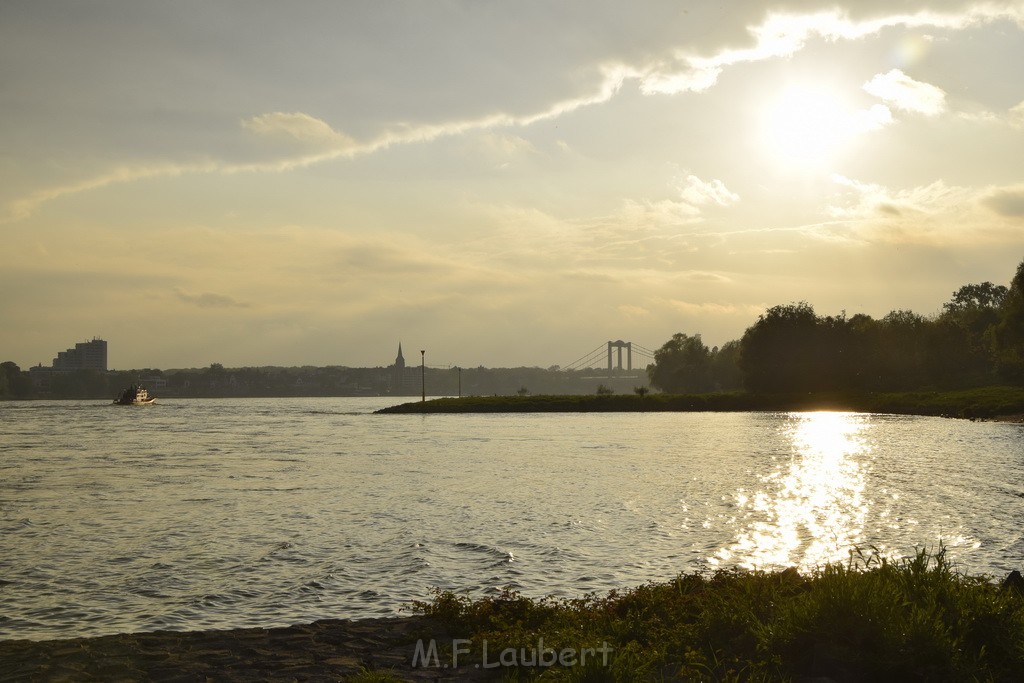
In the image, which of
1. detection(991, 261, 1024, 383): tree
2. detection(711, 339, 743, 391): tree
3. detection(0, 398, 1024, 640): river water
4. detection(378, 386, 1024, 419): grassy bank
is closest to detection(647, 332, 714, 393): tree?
detection(711, 339, 743, 391): tree

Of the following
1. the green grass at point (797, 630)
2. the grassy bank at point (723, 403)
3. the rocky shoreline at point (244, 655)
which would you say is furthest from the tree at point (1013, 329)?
the rocky shoreline at point (244, 655)

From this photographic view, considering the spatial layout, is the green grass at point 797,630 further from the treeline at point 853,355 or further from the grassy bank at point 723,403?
the treeline at point 853,355

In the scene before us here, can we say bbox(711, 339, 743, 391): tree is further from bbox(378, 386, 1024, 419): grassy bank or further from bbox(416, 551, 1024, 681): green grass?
bbox(416, 551, 1024, 681): green grass

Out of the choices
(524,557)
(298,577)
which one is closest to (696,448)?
(524,557)

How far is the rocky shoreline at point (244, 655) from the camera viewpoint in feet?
35.8

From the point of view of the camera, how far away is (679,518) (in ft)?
81.7

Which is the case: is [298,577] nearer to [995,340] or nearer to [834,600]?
[834,600]

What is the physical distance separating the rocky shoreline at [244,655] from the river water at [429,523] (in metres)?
1.28

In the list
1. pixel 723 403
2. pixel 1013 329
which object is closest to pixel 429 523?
pixel 1013 329

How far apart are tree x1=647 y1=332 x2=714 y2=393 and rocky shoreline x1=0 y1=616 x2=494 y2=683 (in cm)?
16599

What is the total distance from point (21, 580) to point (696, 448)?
42486 millimetres

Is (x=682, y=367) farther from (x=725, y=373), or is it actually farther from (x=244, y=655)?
(x=244, y=655)

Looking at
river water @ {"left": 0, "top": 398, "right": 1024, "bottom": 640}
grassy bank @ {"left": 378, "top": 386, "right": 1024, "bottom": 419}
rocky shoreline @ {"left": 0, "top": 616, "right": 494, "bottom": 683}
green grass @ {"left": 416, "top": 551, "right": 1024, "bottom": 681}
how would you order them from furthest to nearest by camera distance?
grassy bank @ {"left": 378, "top": 386, "right": 1024, "bottom": 419} < river water @ {"left": 0, "top": 398, "right": 1024, "bottom": 640} < rocky shoreline @ {"left": 0, "top": 616, "right": 494, "bottom": 683} < green grass @ {"left": 416, "top": 551, "right": 1024, "bottom": 681}

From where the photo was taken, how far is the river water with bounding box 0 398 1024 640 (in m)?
16.2
